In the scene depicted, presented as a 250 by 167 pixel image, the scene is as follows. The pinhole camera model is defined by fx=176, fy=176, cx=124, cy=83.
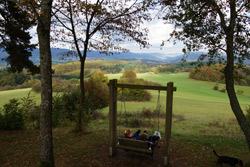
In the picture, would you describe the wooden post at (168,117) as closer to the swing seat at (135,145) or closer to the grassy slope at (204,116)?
the swing seat at (135,145)

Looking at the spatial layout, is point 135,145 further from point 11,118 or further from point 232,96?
point 11,118

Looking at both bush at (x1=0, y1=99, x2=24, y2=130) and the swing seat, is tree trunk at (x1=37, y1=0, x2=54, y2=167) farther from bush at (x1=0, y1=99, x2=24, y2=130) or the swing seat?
bush at (x1=0, y1=99, x2=24, y2=130)

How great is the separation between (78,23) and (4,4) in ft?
11.6

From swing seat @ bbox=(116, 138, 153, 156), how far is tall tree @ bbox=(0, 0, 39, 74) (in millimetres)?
6461

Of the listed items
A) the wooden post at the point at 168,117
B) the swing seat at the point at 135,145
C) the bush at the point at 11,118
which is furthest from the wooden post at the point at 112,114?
the bush at the point at 11,118

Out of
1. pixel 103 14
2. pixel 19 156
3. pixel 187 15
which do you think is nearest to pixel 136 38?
pixel 103 14

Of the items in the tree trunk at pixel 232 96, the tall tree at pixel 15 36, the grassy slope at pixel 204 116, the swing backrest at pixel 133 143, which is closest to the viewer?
the swing backrest at pixel 133 143

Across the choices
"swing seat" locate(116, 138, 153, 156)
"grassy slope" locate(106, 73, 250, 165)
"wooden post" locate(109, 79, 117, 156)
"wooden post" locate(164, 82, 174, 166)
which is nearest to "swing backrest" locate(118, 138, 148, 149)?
"swing seat" locate(116, 138, 153, 156)

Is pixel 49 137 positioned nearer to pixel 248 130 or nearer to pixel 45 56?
pixel 45 56

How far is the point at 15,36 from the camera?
349 inches

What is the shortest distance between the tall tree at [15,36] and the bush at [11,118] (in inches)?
84.7

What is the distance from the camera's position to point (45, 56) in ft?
12.5

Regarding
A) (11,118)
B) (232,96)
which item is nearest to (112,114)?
(232,96)

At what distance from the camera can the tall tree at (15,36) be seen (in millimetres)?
8219
